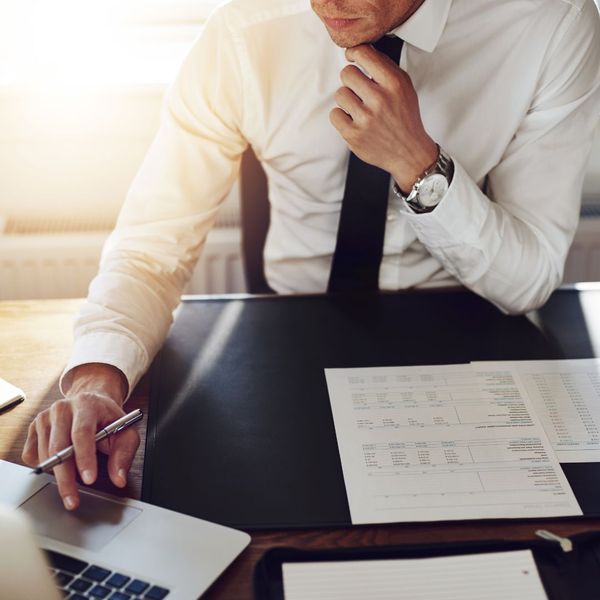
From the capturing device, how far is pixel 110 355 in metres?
1.04

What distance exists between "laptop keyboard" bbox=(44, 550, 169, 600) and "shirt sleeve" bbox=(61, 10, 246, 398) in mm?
498

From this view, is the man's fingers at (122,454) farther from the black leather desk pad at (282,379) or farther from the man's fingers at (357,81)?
the man's fingers at (357,81)

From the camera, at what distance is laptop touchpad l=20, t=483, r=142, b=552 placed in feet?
2.62

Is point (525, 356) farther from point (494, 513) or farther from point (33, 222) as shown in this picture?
point (33, 222)

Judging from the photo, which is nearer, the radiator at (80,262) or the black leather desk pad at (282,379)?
the black leather desk pad at (282,379)

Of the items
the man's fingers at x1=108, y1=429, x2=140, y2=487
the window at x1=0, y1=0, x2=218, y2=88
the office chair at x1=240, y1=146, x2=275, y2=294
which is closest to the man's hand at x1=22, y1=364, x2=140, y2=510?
the man's fingers at x1=108, y1=429, x2=140, y2=487

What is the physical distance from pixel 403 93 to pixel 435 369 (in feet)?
1.25

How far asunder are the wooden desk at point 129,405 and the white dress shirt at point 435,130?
104 millimetres

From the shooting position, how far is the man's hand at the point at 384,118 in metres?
1.15

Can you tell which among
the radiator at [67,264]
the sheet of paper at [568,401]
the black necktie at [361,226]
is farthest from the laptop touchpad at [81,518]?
the radiator at [67,264]

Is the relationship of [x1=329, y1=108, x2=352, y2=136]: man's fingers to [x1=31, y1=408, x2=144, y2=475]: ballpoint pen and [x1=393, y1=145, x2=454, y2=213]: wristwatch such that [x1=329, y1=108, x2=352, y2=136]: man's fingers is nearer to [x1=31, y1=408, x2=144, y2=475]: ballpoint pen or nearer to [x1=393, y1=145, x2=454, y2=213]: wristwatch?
[x1=393, y1=145, x2=454, y2=213]: wristwatch

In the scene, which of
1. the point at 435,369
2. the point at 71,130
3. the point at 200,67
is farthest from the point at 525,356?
the point at 71,130

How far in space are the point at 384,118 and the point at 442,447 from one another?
470mm

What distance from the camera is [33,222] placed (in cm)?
199
